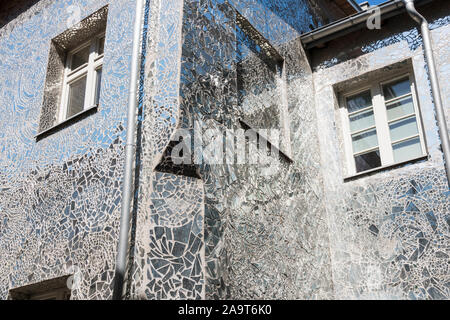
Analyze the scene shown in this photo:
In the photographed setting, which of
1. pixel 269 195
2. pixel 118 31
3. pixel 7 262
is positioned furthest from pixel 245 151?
pixel 7 262

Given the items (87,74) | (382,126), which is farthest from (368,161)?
(87,74)

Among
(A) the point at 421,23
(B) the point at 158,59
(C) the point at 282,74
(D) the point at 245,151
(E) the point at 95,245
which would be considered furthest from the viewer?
(C) the point at 282,74

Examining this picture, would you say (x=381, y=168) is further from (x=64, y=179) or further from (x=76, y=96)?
(x=76, y=96)

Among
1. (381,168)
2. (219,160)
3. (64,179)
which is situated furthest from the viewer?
(381,168)

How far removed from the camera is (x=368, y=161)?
755 cm

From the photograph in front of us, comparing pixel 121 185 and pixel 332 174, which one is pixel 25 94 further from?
pixel 332 174

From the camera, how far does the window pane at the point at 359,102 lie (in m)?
7.97

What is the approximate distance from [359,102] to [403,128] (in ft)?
2.91

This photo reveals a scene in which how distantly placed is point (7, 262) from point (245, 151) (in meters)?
2.94

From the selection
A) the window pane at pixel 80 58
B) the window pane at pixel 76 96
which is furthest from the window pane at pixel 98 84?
the window pane at pixel 80 58

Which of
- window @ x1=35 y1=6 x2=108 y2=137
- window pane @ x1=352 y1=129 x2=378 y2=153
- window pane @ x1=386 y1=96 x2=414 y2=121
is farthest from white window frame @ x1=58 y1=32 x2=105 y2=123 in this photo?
window pane @ x1=386 y1=96 x2=414 y2=121

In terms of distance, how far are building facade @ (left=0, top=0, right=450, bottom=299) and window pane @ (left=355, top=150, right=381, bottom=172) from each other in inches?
0.7

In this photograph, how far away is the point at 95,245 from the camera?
5488 millimetres

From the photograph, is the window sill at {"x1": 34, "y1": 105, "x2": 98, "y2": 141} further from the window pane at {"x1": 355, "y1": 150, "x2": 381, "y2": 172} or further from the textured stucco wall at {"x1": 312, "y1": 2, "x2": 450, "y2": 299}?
the window pane at {"x1": 355, "y1": 150, "x2": 381, "y2": 172}
